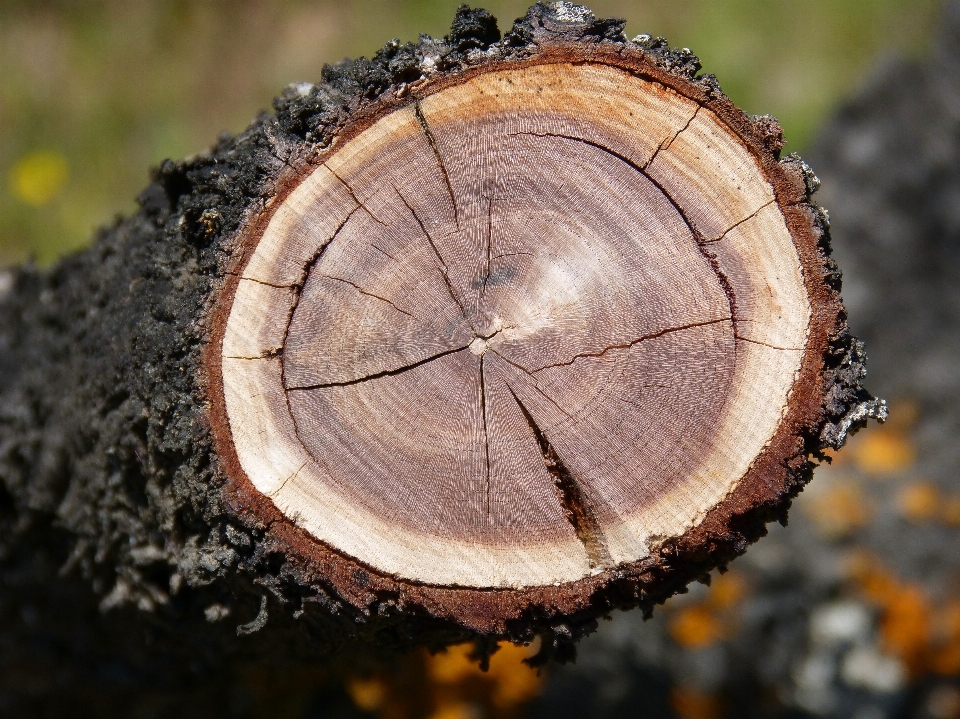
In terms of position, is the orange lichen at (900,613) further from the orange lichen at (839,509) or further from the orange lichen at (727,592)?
the orange lichen at (727,592)

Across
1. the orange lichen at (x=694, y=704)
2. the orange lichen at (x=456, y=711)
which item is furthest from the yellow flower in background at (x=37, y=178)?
the orange lichen at (x=694, y=704)

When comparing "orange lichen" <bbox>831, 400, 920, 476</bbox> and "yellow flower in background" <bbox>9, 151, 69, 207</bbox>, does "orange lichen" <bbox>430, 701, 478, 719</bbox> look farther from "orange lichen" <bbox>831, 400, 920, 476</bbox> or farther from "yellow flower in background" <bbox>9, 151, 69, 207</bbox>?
"yellow flower in background" <bbox>9, 151, 69, 207</bbox>

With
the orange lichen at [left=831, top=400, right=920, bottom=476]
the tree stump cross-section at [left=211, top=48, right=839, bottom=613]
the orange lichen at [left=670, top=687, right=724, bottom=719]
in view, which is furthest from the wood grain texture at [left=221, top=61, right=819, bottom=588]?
the orange lichen at [left=831, top=400, right=920, bottom=476]

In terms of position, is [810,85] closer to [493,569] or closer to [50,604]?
Result: [493,569]

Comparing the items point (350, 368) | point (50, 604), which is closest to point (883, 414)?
point (350, 368)

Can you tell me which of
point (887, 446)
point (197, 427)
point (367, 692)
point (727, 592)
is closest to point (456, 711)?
point (367, 692)

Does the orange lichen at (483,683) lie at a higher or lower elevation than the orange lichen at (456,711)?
higher
